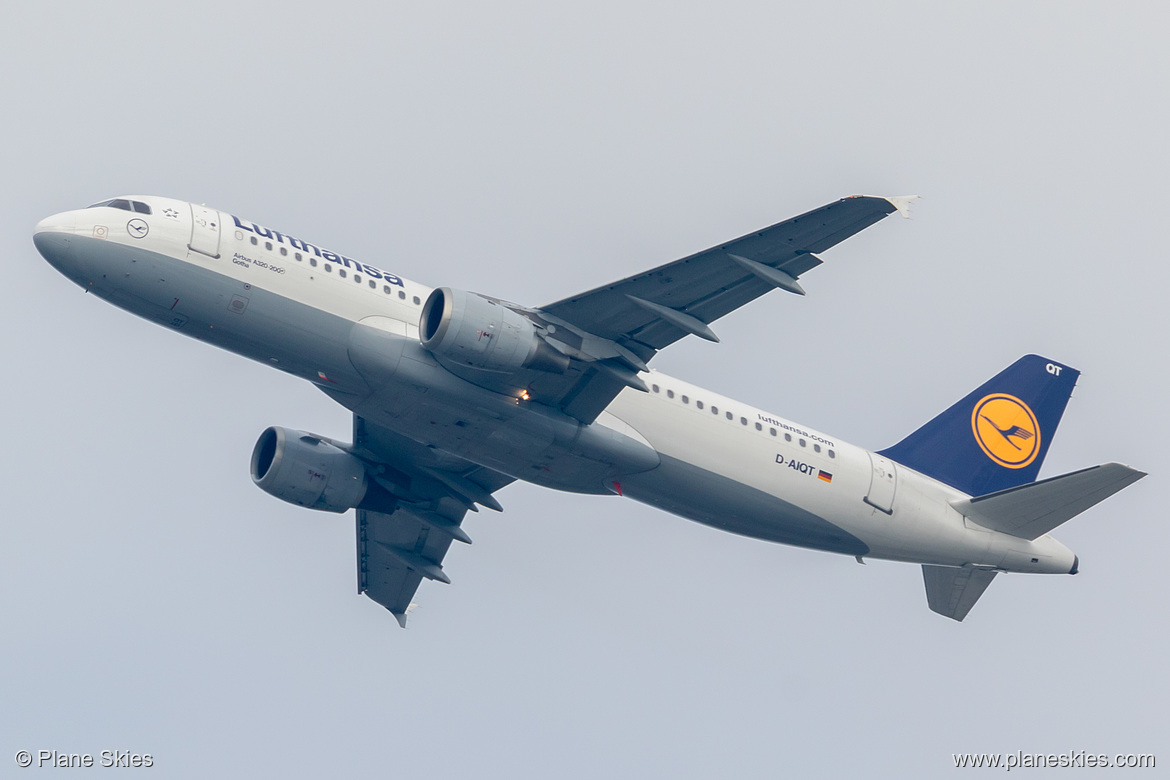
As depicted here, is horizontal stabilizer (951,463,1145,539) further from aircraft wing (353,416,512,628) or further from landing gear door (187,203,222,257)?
landing gear door (187,203,222,257)

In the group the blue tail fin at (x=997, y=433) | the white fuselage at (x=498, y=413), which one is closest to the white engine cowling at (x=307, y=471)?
the white fuselage at (x=498, y=413)

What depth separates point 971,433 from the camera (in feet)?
133

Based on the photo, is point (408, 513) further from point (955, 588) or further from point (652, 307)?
point (955, 588)

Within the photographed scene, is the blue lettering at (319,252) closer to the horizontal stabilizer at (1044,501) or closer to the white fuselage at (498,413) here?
the white fuselage at (498,413)

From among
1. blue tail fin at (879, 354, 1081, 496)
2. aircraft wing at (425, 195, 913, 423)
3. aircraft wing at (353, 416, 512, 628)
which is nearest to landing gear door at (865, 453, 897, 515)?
blue tail fin at (879, 354, 1081, 496)

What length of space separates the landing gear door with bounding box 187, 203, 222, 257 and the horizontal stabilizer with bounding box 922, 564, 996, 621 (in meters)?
23.1

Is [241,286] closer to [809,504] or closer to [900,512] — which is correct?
[809,504]

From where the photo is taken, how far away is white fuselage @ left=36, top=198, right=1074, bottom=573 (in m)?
31.1

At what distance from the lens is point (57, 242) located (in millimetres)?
30547

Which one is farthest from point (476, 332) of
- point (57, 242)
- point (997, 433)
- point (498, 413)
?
point (997, 433)

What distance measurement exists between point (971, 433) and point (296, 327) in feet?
70.2

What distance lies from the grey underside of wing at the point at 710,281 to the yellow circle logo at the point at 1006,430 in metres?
13.1

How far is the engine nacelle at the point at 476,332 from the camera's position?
30531 millimetres

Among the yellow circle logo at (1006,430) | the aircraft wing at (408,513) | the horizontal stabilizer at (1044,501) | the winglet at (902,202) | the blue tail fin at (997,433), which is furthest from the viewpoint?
the yellow circle logo at (1006,430)
